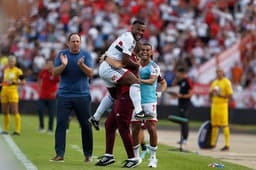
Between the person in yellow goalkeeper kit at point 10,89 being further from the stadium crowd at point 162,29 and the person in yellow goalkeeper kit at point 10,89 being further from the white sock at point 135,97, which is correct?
the stadium crowd at point 162,29

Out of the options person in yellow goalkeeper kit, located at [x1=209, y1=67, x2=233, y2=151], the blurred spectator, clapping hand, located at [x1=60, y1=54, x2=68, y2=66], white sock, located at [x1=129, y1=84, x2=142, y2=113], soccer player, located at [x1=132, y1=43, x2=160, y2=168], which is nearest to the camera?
white sock, located at [x1=129, y1=84, x2=142, y2=113]

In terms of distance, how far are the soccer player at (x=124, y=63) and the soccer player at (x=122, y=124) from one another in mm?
112

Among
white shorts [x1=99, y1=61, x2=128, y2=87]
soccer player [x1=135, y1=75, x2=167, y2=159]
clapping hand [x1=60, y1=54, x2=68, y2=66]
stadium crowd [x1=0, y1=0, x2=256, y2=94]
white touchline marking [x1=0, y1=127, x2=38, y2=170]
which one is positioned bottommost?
white touchline marking [x1=0, y1=127, x2=38, y2=170]

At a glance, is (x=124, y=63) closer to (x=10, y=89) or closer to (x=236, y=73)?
(x=10, y=89)

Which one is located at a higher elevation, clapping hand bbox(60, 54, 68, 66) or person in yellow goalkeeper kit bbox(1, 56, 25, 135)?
clapping hand bbox(60, 54, 68, 66)

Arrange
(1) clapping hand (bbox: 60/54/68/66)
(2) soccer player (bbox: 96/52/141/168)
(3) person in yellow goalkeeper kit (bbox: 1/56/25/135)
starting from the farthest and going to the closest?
(3) person in yellow goalkeeper kit (bbox: 1/56/25/135)
(1) clapping hand (bbox: 60/54/68/66)
(2) soccer player (bbox: 96/52/141/168)

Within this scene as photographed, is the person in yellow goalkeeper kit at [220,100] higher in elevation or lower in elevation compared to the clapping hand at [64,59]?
lower

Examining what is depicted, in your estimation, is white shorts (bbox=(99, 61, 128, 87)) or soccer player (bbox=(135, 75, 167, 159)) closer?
white shorts (bbox=(99, 61, 128, 87))

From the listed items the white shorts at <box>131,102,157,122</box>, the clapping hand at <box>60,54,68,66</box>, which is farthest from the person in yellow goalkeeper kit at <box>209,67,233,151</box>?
the clapping hand at <box>60,54,68,66</box>

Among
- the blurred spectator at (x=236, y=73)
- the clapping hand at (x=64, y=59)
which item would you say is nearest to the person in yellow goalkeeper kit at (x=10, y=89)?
the clapping hand at (x=64, y=59)

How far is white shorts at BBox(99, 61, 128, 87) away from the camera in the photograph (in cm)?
1170

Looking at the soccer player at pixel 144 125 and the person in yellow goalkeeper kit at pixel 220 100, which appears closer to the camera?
the soccer player at pixel 144 125

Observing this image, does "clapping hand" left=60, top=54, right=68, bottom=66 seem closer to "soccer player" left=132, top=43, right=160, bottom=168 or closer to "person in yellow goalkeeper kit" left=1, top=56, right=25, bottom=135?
"soccer player" left=132, top=43, right=160, bottom=168

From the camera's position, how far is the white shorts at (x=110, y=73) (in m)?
11.7
